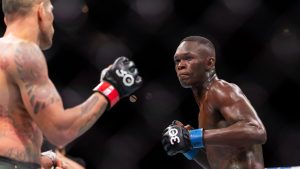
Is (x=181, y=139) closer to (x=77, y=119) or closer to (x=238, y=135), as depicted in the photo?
(x=238, y=135)

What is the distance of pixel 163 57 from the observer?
352 cm

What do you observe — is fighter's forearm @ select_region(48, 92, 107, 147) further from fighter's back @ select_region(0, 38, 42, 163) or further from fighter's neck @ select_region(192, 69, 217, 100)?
fighter's neck @ select_region(192, 69, 217, 100)

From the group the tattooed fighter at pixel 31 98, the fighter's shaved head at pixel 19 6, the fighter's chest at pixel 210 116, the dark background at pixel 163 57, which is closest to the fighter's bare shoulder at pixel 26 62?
the tattooed fighter at pixel 31 98

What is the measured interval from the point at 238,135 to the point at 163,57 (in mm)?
1850

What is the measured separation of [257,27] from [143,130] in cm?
101

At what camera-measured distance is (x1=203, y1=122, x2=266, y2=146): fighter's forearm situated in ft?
5.64

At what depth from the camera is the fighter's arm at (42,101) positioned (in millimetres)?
1255

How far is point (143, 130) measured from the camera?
3420mm

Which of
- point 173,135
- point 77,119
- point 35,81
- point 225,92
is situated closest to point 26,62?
point 35,81

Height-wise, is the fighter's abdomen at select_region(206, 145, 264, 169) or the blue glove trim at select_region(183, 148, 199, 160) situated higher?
the fighter's abdomen at select_region(206, 145, 264, 169)

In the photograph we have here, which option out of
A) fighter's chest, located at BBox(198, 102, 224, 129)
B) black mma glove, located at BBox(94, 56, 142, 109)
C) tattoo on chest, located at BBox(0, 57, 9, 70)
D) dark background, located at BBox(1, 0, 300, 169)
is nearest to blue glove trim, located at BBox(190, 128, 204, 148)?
fighter's chest, located at BBox(198, 102, 224, 129)

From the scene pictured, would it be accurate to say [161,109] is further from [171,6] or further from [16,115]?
[16,115]

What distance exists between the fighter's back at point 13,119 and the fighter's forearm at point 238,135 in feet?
2.16

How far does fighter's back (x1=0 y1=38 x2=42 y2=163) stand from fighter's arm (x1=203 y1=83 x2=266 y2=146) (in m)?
0.66
